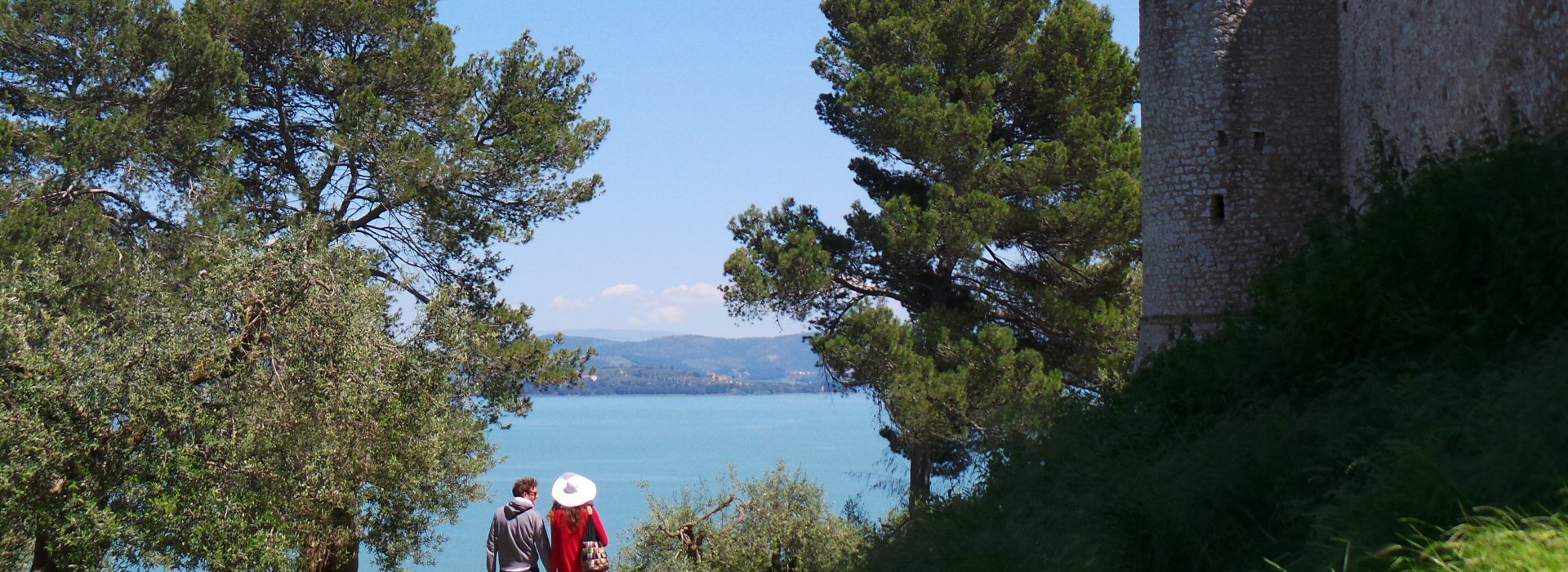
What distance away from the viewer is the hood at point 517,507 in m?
9.16

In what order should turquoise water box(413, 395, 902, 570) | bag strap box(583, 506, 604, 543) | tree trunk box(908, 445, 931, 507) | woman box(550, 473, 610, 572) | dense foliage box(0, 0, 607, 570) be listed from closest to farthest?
woman box(550, 473, 610, 572) < bag strap box(583, 506, 604, 543) < dense foliage box(0, 0, 607, 570) < tree trunk box(908, 445, 931, 507) < turquoise water box(413, 395, 902, 570)

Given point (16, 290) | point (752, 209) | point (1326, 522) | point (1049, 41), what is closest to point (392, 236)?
point (752, 209)

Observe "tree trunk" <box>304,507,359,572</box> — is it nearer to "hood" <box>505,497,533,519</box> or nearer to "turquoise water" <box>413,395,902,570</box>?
"turquoise water" <box>413,395,902,570</box>

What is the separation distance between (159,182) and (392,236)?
3.50 metres

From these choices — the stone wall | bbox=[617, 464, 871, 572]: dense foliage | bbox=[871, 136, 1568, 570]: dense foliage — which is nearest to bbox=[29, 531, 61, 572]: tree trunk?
bbox=[617, 464, 871, 572]: dense foliage

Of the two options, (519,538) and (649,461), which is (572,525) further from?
(649,461)

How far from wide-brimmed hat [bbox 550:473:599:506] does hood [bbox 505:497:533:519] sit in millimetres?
233

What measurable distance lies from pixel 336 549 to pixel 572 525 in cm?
645

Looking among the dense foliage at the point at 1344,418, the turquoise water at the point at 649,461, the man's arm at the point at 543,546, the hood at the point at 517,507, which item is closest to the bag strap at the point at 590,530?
the man's arm at the point at 543,546

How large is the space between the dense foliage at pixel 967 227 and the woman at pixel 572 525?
9.92 m

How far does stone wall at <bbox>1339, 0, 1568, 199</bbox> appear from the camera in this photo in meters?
8.26

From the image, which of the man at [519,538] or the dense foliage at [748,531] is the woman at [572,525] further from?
the dense foliage at [748,531]

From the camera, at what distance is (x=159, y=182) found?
18.9m

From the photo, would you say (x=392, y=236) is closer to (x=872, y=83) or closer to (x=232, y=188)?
(x=232, y=188)
